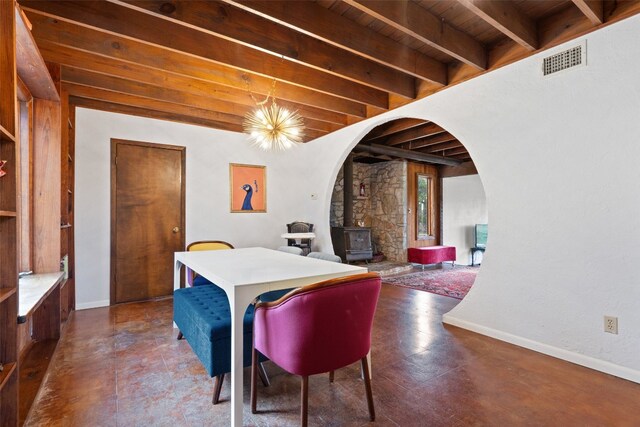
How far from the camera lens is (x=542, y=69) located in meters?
2.52

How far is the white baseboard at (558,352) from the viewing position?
6.88ft

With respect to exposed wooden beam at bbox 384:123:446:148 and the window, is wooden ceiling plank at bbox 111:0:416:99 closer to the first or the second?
exposed wooden beam at bbox 384:123:446:148

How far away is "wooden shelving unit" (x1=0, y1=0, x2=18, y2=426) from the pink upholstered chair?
3.66ft

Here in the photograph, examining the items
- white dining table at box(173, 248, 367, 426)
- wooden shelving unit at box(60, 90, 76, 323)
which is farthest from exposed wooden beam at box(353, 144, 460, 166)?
wooden shelving unit at box(60, 90, 76, 323)

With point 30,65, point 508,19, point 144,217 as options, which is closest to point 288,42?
point 508,19

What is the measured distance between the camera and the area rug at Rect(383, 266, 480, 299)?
14.7 feet

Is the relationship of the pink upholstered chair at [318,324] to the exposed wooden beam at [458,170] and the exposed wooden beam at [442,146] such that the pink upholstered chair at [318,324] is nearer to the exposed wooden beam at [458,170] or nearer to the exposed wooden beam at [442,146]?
the exposed wooden beam at [442,146]

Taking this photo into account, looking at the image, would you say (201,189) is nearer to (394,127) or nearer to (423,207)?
(394,127)

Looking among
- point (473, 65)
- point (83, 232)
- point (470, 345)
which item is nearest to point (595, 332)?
point (470, 345)

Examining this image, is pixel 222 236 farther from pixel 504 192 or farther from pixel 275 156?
pixel 504 192

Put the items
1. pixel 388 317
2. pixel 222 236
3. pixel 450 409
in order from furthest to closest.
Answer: pixel 222 236
pixel 388 317
pixel 450 409

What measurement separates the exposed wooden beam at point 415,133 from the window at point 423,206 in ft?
6.33

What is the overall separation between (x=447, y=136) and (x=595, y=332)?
160 inches

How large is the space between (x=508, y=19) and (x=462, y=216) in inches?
245
